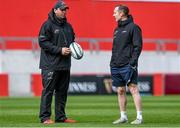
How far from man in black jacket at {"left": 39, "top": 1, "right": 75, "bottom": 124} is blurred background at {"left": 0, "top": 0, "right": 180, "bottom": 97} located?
15.6 meters

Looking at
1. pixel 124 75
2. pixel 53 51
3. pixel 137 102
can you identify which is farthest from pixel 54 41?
pixel 137 102

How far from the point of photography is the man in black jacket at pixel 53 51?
14.0m

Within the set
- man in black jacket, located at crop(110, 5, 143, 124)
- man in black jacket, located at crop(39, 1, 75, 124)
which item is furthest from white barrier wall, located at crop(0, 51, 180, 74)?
man in black jacket, located at crop(110, 5, 143, 124)

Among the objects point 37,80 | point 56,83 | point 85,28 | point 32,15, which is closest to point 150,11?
point 85,28

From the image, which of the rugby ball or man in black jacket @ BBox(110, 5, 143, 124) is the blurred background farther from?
man in black jacket @ BBox(110, 5, 143, 124)

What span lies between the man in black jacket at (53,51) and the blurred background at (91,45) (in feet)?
51.0

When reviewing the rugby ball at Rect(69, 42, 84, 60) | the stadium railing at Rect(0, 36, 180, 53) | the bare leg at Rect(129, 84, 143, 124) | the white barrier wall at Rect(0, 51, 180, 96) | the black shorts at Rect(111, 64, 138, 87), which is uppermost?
the rugby ball at Rect(69, 42, 84, 60)

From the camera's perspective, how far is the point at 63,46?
556 inches

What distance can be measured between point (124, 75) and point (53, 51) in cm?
134

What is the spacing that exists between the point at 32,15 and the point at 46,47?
2292 centimetres

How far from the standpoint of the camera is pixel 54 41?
14117mm

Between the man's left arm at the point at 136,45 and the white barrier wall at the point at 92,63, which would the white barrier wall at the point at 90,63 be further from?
the man's left arm at the point at 136,45

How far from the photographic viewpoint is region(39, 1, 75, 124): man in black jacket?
1395cm

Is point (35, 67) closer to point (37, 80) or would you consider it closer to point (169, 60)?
point (37, 80)
